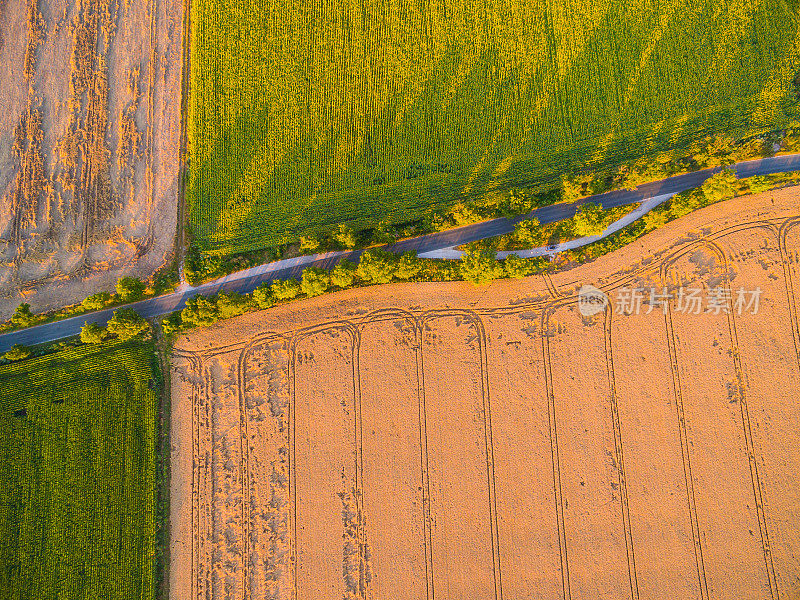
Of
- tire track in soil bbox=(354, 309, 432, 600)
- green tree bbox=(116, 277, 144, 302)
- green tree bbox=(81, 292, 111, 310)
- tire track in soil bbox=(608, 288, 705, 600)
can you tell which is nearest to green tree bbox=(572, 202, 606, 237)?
tire track in soil bbox=(608, 288, 705, 600)

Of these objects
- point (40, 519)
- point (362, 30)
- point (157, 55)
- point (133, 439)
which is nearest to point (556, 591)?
point (133, 439)

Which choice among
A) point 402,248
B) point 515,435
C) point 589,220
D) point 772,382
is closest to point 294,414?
point 402,248

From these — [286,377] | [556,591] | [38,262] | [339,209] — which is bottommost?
[556,591]

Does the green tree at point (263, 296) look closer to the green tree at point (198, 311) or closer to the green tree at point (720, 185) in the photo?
the green tree at point (198, 311)

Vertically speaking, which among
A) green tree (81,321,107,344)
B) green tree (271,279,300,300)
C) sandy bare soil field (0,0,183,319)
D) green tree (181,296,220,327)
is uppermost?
sandy bare soil field (0,0,183,319)

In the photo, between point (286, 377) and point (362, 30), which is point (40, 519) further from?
point (362, 30)

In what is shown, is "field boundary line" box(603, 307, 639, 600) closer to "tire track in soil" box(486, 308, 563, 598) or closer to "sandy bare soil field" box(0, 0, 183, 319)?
"tire track in soil" box(486, 308, 563, 598)
